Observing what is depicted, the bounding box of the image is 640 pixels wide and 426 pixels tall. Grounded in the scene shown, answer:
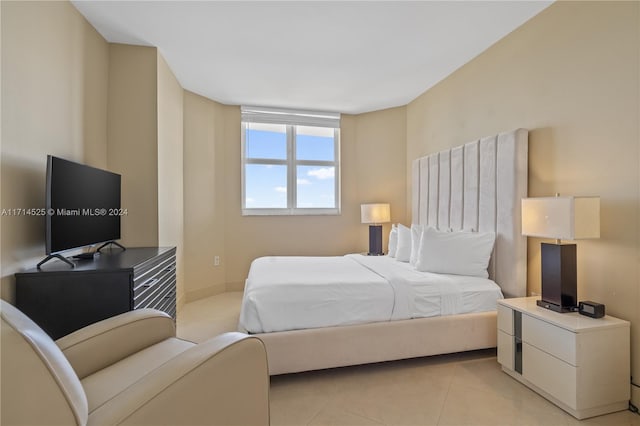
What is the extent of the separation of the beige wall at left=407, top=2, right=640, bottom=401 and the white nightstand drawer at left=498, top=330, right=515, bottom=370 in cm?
59

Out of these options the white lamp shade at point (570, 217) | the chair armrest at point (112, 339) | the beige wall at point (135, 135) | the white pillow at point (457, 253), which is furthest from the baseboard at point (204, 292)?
the white lamp shade at point (570, 217)

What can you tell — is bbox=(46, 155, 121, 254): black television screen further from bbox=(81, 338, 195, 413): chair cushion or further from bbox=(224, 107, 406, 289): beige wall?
bbox=(224, 107, 406, 289): beige wall

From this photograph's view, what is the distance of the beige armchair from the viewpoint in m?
0.71

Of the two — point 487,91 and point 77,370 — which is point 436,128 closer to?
point 487,91

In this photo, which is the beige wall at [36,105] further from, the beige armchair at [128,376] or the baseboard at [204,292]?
the baseboard at [204,292]

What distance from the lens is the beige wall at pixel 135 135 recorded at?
9.12ft

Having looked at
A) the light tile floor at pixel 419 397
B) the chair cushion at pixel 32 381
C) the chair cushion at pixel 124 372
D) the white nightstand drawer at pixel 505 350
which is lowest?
the light tile floor at pixel 419 397

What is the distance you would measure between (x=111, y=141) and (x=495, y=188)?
3.52 metres

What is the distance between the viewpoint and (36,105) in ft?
6.20

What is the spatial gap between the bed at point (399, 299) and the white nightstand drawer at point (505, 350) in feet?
0.56

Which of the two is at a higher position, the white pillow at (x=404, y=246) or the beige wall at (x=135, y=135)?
the beige wall at (x=135, y=135)

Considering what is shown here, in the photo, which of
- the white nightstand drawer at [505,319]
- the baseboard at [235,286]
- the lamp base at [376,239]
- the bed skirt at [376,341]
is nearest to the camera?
the bed skirt at [376,341]

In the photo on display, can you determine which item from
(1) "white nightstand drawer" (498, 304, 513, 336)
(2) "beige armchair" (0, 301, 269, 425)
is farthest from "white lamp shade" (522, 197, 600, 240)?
(2) "beige armchair" (0, 301, 269, 425)

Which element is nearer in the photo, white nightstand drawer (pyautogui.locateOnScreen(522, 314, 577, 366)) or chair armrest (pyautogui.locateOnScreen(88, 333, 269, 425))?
chair armrest (pyautogui.locateOnScreen(88, 333, 269, 425))
